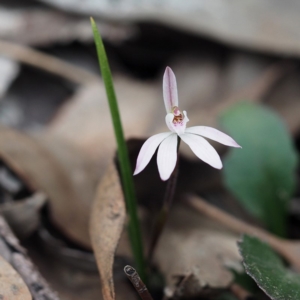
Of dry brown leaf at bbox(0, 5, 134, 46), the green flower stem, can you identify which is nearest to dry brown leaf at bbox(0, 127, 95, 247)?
the green flower stem

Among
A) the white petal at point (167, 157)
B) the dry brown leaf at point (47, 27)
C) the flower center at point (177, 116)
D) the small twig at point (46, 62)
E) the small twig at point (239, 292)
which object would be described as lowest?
the small twig at point (239, 292)

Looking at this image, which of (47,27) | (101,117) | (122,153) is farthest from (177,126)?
(47,27)

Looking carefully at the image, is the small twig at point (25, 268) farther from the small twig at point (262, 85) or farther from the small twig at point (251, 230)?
the small twig at point (262, 85)

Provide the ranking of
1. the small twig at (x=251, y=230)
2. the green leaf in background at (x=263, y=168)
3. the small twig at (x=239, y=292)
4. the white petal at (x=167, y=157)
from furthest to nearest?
the green leaf in background at (x=263, y=168) → the small twig at (x=251, y=230) → the small twig at (x=239, y=292) → the white petal at (x=167, y=157)

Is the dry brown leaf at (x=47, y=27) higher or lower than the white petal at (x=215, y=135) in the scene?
higher

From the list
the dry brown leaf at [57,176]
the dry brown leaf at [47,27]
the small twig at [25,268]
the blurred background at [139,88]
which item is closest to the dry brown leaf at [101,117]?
the blurred background at [139,88]

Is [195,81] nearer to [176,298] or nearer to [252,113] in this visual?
[252,113]
